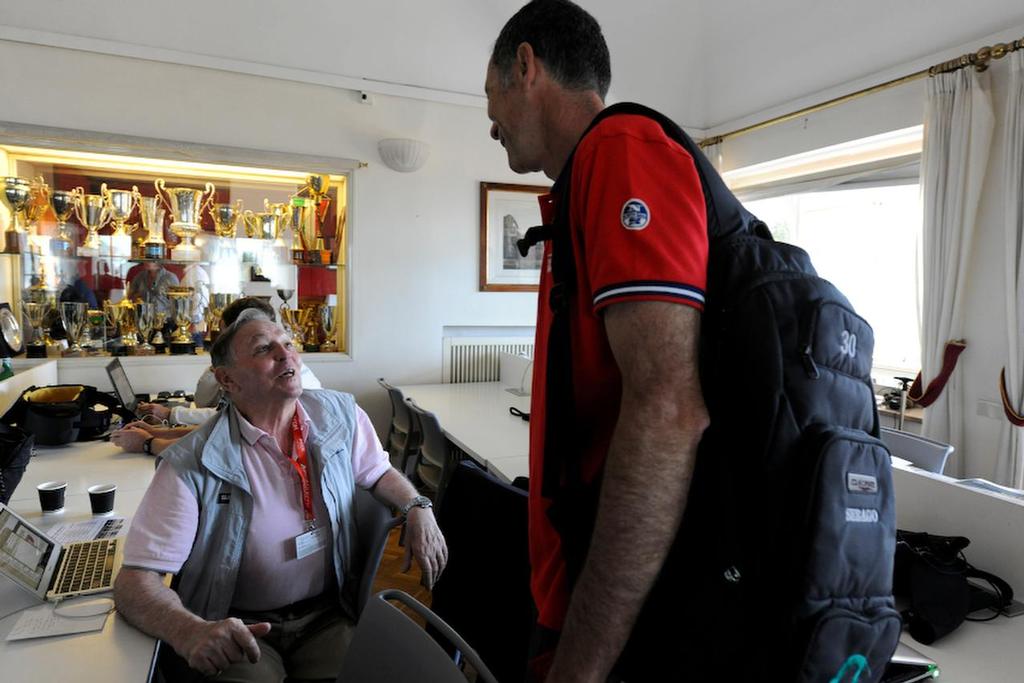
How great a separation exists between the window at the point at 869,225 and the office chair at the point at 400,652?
387 centimetres

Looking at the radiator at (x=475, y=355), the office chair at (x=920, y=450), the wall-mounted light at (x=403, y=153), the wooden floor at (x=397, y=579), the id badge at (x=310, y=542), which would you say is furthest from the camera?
the radiator at (x=475, y=355)

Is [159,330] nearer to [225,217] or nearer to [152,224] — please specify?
[152,224]

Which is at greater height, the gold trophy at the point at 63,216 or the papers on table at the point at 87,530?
the gold trophy at the point at 63,216

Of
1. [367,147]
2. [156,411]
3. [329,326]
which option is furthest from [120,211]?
[156,411]

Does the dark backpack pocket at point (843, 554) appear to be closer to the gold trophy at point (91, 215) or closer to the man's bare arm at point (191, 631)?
the man's bare arm at point (191, 631)

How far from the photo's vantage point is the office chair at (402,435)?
3635mm

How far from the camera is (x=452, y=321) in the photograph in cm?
483

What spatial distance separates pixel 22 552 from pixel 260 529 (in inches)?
19.2

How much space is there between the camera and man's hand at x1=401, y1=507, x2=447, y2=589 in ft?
5.45

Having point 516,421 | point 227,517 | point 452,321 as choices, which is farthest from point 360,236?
point 227,517

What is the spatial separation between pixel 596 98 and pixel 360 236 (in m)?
3.72

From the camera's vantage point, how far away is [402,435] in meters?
4.09

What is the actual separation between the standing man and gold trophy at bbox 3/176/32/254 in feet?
13.6

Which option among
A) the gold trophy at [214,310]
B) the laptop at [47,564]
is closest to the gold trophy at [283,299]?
the gold trophy at [214,310]
